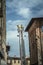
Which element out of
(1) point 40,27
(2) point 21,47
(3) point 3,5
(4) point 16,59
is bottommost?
(4) point 16,59

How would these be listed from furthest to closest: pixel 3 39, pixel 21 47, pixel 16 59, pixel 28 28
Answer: pixel 16 59 → pixel 28 28 → pixel 21 47 → pixel 3 39

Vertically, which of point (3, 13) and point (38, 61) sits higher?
point (3, 13)

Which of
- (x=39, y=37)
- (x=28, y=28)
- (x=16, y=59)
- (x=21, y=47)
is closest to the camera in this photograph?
(x=21, y=47)

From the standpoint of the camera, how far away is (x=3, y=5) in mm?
42469

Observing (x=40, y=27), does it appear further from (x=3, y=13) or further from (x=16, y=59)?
(x=16, y=59)

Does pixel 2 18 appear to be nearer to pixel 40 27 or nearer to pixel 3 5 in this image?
pixel 3 5

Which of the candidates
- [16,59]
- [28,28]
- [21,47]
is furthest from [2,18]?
[16,59]

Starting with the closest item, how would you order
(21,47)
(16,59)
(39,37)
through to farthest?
(21,47) → (39,37) → (16,59)

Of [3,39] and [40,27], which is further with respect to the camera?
[40,27]

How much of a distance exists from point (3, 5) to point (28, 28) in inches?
758

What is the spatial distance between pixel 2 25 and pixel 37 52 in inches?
483

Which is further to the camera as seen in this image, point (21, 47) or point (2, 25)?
point (21, 47)

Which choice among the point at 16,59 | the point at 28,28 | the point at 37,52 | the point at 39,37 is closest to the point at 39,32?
the point at 39,37

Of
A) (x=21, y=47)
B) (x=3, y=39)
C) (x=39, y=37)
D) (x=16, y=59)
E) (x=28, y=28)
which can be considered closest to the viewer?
(x=3, y=39)
